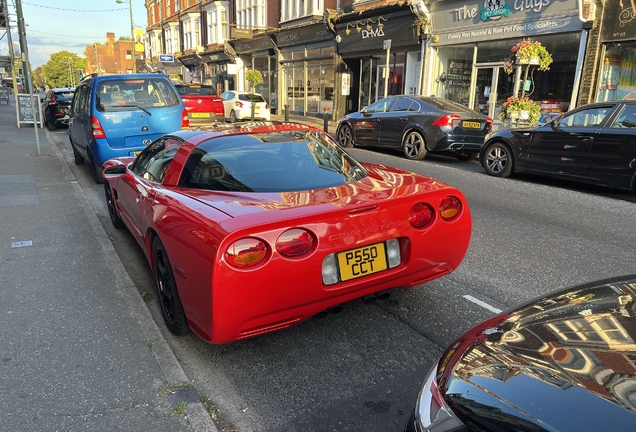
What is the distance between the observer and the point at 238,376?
9.27ft

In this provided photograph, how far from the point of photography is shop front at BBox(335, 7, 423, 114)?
728 inches

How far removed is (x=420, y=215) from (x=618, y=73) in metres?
12.5

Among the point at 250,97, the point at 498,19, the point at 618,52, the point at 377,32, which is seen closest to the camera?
the point at 618,52

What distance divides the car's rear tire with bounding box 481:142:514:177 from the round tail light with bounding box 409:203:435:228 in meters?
6.70

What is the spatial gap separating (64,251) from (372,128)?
8922 millimetres

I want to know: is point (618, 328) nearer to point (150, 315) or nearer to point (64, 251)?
point (150, 315)

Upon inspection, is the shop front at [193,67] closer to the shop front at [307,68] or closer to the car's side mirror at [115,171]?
the shop front at [307,68]

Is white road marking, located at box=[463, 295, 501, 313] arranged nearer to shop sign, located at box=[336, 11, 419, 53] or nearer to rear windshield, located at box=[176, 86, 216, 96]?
shop sign, located at box=[336, 11, 419, 53]

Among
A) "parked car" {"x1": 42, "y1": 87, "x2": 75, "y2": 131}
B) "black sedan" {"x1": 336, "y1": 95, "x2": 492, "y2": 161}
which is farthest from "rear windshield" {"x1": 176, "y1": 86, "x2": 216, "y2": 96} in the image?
"black sedan" {"x1": 336, "y1": 95, "x2": 492, "y2": 161}

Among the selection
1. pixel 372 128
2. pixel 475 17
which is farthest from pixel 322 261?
pixel 475 17

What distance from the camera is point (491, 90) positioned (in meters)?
15.8

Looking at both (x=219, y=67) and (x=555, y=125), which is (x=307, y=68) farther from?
(x=555, y=125)

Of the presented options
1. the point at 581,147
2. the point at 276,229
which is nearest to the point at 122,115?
the point at 276,229

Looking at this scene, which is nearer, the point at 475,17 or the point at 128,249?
the point at 128,249
